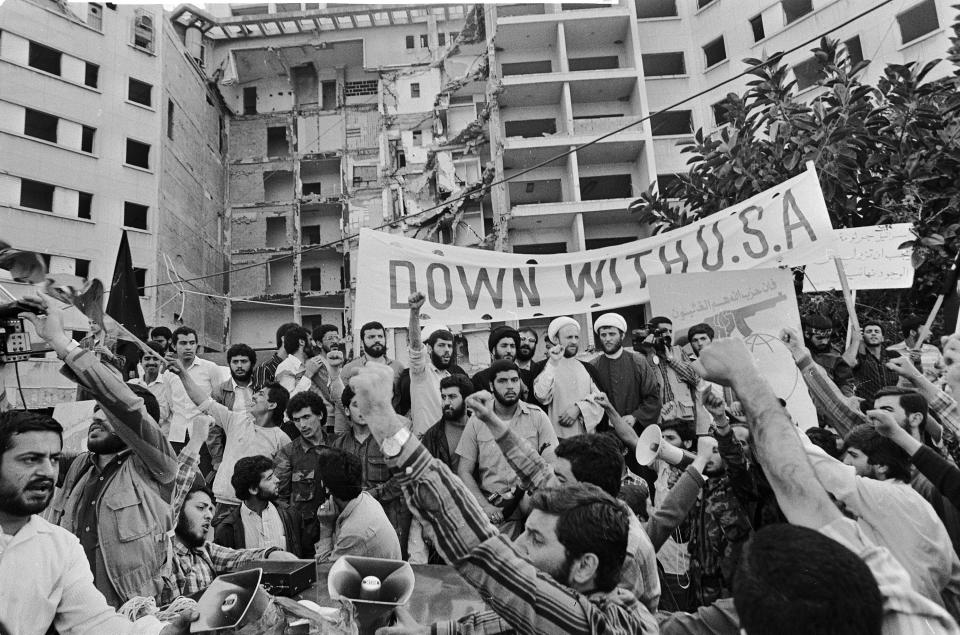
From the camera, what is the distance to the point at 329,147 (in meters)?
34.5

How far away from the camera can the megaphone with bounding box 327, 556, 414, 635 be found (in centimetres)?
181

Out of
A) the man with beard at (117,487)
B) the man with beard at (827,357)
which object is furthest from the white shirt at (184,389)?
the man with beard at (827,357)

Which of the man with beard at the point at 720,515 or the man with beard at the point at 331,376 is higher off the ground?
the man with beard at the point at 331,376

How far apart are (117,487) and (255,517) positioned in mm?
960

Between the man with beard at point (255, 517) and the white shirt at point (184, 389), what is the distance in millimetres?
2061

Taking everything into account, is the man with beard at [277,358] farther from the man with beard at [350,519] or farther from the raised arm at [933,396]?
the raised arm at [933,396]

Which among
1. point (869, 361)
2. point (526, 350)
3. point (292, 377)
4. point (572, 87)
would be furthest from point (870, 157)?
point (572, 87)

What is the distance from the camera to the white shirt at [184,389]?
241 inches

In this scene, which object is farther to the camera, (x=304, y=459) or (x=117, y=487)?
(x=304, y=459)

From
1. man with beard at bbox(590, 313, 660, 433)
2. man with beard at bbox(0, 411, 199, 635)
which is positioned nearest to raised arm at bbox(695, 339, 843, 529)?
man with beard at bbox(0, 411, 199, 635)

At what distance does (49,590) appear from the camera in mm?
2203

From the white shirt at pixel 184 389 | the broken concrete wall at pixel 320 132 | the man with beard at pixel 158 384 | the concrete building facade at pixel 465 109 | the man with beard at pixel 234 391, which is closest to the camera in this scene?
the man with beard at pixel 234 391

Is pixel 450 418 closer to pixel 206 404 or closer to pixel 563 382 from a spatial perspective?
pixel 563 382

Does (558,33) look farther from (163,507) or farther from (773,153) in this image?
(163,507)
